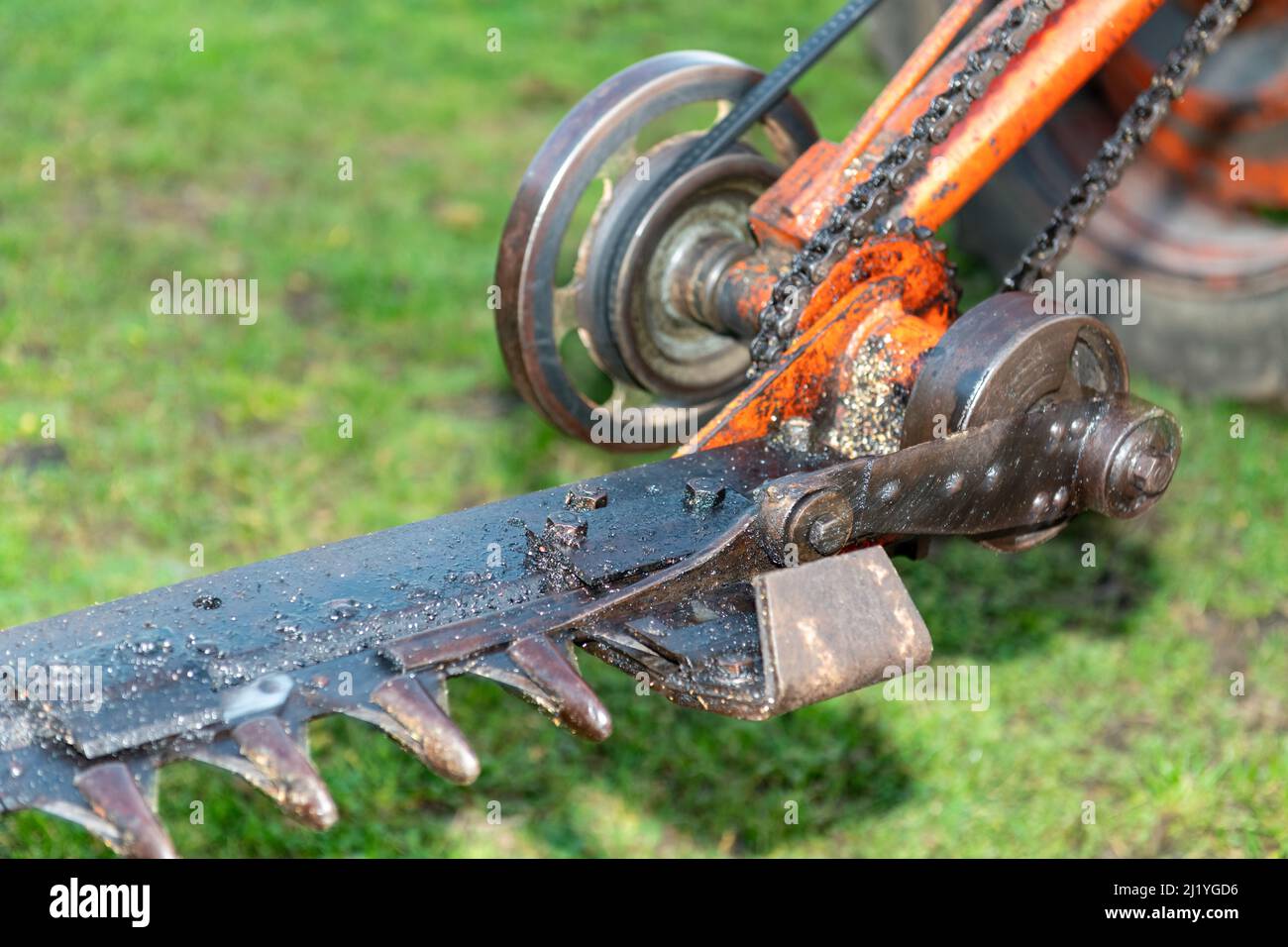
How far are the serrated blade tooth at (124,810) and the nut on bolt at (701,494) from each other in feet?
2.99

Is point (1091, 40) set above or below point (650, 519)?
above

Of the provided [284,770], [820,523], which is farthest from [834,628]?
[284,770]

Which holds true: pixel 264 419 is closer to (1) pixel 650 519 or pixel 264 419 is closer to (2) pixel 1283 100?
(1) pixel 650 519

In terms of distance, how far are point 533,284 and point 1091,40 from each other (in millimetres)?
1107

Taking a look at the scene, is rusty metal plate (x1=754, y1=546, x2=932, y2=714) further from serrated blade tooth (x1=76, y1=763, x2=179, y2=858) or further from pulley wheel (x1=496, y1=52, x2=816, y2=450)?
pulley wheel (x1=496, y1=52, x2=816, y2=450)

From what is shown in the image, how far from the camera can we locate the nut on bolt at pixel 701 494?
2.33 meters

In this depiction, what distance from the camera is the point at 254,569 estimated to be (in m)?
2.15

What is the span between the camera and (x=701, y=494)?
2.33 metres

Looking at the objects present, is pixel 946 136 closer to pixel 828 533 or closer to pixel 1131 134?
pixel 1131 134

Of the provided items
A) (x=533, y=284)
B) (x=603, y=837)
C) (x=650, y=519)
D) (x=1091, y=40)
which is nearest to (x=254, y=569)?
(x=650, y=519)

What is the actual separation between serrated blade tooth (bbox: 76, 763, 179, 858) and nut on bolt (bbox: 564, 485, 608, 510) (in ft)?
2.55

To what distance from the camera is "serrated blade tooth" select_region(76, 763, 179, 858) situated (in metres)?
1.72

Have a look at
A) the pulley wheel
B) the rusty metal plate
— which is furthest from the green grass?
the rusty metal plate

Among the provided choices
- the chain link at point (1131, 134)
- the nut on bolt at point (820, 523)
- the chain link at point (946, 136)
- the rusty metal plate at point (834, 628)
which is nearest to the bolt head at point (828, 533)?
the nut on bolt at point (820, 523)
